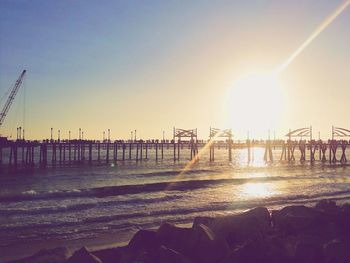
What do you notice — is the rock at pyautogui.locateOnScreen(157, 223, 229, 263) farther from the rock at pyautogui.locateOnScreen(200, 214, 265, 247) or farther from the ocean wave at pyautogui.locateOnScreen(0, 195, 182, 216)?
the ocean wave at pyautogui.locateOnScreen(0, 195, 182, 216)

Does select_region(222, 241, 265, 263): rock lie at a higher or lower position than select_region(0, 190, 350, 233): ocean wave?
higher

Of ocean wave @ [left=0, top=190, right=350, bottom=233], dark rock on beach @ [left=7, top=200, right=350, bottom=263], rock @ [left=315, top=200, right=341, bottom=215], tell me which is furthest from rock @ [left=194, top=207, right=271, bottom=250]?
ocean wave @ [left=0, top=190, right=350, bottom=233]

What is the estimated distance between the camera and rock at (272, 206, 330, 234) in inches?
341

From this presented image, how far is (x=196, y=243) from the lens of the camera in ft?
22.4

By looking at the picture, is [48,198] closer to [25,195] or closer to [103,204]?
[25,195]

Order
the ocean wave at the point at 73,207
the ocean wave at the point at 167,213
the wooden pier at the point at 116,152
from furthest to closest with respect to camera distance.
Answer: the wooden pier at the point at 116,152
the ocean wave at the point at 73,207
the ocean wave at the point at 167,213

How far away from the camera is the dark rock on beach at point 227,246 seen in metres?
6.26

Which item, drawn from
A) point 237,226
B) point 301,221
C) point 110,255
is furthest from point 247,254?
point 301,221

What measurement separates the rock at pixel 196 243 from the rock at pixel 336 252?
162cm

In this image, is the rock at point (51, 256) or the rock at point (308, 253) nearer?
the rock at point (51, 256)

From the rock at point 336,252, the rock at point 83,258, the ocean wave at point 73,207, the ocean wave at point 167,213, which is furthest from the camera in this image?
the ocean wave at point 73,207

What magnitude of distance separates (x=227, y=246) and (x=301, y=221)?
266cm

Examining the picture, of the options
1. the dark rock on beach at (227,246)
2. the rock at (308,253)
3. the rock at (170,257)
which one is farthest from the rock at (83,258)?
the rock at (308,253)

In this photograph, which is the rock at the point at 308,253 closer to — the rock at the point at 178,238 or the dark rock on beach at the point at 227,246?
the dark rock on beach at the point at 227,246
